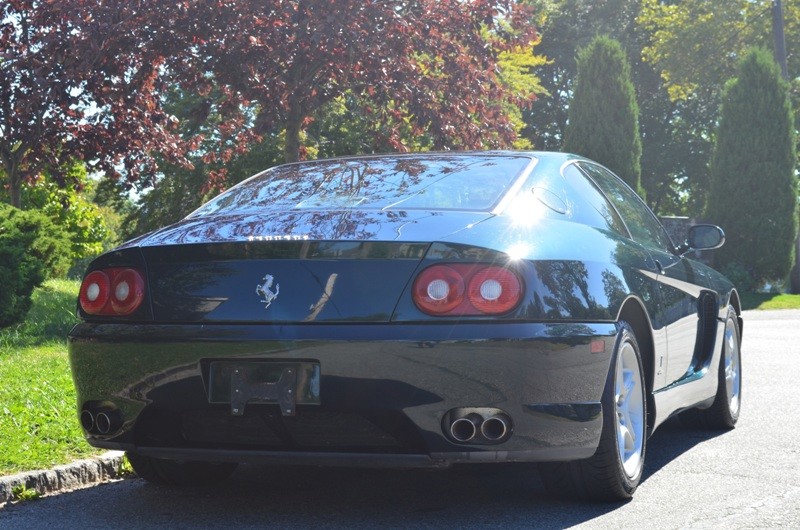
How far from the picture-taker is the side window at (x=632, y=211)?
584 cm

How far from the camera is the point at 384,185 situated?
510 centimetres

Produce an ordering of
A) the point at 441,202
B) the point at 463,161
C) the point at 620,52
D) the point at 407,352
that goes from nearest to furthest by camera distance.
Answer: the point at 407,352, the point at 441,202, the point at 463,161, the point at 620,52

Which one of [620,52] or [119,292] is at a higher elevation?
[620,52]

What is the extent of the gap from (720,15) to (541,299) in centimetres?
3608

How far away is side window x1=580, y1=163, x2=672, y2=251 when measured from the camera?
584 centimetres

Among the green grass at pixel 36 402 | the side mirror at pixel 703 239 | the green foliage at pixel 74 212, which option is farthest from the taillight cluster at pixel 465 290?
the green foliage at pixel 74 212

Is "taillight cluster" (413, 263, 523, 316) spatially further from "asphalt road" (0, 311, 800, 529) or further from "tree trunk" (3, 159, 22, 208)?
"tree trunk" (3, 159, 22, 208)

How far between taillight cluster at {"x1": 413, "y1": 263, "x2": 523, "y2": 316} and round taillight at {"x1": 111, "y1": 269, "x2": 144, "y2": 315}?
3.51ft

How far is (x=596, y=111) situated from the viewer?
93.7ft

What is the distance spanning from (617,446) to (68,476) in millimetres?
2407

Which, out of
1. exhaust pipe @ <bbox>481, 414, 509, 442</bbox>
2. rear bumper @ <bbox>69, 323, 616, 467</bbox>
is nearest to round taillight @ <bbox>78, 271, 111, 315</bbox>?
rear bumper @ <bbox>69, 323, 616, 467</bbox>

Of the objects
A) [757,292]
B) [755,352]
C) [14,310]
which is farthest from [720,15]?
[14,310]

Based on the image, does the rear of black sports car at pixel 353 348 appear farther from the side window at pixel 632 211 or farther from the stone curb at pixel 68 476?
the side window at pixel 632 211

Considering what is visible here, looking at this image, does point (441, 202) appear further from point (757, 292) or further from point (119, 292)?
point (757, 292)
